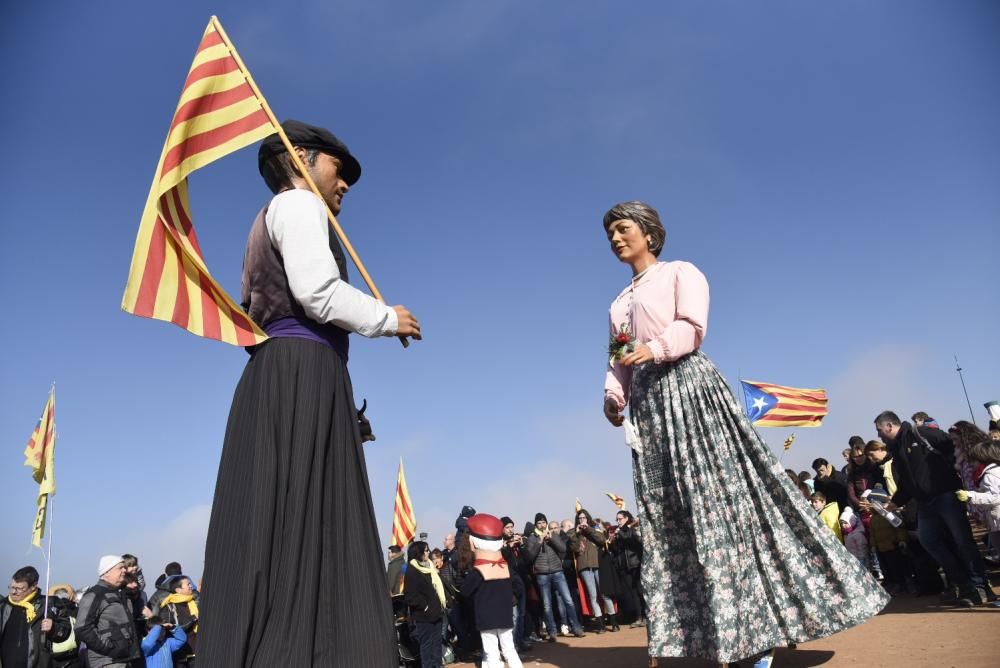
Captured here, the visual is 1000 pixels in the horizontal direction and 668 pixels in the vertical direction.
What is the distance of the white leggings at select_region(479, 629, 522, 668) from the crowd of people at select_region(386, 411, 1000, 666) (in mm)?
59

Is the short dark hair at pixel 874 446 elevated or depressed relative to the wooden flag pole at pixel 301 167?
depressed

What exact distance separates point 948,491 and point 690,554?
4.60 meters

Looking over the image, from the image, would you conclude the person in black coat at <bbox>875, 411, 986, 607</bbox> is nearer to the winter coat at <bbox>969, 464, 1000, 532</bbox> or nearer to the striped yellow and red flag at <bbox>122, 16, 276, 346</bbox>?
the winter coat at <bbox>969, 464, 1000, 532</bbox>

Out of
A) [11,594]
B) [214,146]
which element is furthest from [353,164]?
[11,594]

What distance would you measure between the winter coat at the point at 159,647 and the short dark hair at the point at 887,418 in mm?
8738

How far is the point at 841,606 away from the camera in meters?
3.18

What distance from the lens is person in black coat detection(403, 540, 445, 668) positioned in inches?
340

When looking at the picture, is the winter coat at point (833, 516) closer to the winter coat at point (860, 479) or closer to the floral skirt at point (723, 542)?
the winter coat at point (860, 479)

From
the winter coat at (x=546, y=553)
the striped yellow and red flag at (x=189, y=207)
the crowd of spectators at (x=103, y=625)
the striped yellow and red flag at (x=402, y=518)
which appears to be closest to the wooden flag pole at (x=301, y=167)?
the striped yellow and red flag at (x=189, y=207)

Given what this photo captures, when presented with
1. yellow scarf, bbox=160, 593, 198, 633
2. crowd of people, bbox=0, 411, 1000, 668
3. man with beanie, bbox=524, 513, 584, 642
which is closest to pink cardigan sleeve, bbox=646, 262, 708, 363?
crowd of people, bbox=0, 411, 1000, 668

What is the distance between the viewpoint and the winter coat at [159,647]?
7.29m

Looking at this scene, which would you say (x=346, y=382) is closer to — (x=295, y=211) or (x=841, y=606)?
(x=295, y=211)

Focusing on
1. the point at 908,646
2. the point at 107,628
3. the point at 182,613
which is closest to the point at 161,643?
the point at 107,628

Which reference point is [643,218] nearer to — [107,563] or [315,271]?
[315,271]
